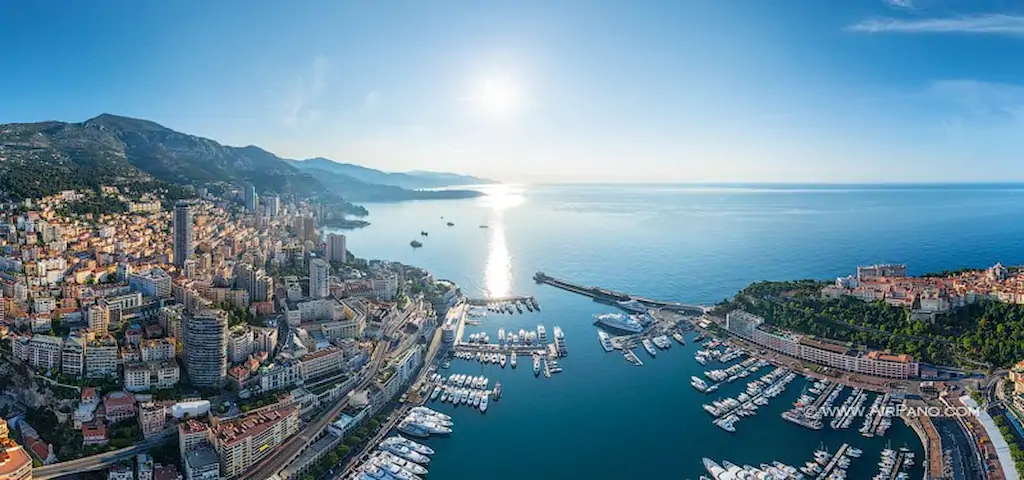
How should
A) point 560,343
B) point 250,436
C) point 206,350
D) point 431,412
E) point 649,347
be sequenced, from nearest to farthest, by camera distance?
point 250,436 → point 206,350 → point 431,412 → point 649,347 → point 560,343

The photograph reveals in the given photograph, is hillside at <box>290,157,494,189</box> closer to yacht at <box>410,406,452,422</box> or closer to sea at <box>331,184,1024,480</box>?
sea at <box>331,184,1024,480</box>

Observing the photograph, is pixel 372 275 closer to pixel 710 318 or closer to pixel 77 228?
pixel 77 228

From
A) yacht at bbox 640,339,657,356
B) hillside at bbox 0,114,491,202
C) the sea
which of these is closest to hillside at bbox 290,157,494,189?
hillside at bbox 0,114,491,202

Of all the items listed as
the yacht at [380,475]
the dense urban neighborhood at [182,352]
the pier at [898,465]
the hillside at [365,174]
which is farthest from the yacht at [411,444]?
the hillside at [365,174]

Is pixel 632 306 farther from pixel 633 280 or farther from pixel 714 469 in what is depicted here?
pixel 714 469

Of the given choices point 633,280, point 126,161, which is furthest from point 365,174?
point 633,280

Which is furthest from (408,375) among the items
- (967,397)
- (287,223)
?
(287,223)
